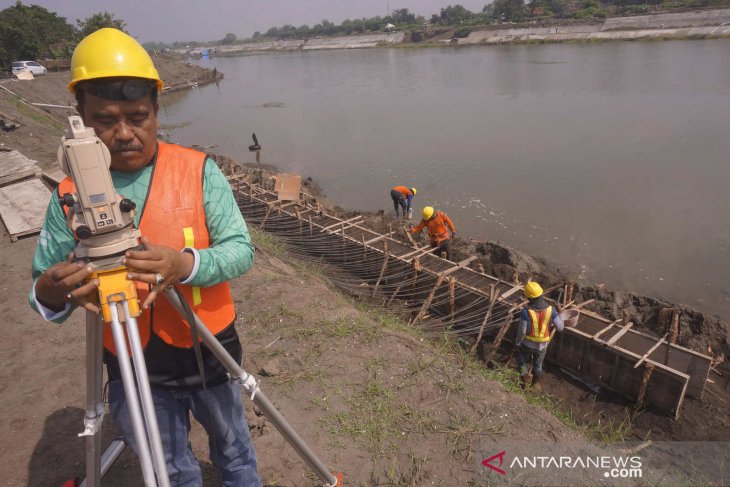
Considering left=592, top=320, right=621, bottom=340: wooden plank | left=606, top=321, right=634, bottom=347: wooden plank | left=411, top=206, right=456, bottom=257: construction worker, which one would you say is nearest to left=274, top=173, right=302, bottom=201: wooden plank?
left=411, top=206, right=456, bottom=257: construction worker

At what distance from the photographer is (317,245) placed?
1047 centimetres

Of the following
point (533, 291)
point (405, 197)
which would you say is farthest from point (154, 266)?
point (405, 197)

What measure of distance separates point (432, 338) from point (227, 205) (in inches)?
201

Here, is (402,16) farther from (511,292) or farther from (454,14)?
(511,292)

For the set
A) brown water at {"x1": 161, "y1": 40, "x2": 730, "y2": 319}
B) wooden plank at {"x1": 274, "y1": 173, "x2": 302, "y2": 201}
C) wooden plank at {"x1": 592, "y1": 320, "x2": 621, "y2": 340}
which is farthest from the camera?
wooden plank at {"x1": 274, "y1": 173, "x2": 302, "y2": 201}

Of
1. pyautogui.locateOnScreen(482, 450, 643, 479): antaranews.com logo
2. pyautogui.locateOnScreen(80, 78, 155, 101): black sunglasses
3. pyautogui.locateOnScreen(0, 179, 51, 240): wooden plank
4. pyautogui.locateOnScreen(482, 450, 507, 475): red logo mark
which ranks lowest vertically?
pyautogui.locateOnScreen(482, 450, 643, 479): antaranews.com logo

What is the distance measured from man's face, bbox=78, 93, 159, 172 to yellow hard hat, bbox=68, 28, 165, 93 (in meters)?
0.09

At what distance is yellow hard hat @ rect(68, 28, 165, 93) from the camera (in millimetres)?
1506

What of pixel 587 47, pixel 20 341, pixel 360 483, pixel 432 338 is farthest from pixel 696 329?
pixel 587 47

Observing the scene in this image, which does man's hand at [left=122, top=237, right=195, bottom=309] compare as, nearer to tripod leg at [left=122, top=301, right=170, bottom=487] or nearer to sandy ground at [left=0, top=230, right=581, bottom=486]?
tripod leg at [left=122, top=301, right=170, bottom=487]

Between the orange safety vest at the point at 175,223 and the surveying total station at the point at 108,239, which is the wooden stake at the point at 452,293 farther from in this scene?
the surveying total station at the point at 108,239

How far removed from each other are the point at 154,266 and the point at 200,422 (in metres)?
1.13

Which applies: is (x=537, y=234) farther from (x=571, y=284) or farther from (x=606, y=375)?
(x=606, y=375)

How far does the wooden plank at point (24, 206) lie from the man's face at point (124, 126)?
6.94 m
